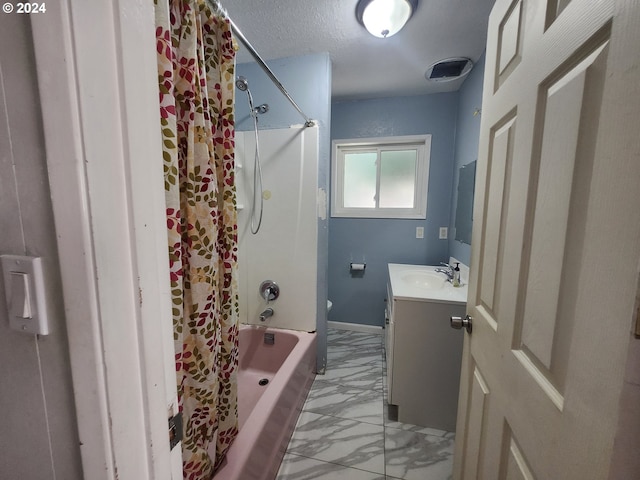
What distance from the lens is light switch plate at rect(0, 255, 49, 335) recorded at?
1.11 ft

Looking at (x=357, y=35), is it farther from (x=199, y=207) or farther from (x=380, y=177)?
(x=199, y=207)

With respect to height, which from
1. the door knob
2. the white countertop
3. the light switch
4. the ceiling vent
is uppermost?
the ceiling vent

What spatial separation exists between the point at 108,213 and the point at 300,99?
5.77ft

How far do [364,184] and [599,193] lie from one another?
240cm

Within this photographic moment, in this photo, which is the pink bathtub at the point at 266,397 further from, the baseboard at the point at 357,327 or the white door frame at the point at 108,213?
the baseboard at the point at 357,327

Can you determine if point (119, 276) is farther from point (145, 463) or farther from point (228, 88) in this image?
point (228, 88)

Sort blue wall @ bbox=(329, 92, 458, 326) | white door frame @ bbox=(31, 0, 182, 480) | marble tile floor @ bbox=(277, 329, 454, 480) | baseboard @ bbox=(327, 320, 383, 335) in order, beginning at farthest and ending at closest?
1. baseboard @ bbox=(327, 320, 383, 335)
2. blue wall @ bbox=(329, 92, 458, 326)
3. marble tile floor @ bbox=(277, 329, 454, 480)
4. white door frame @ bbox=(31, 0, 182, 480)

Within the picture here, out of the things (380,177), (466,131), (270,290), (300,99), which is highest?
(300,99)

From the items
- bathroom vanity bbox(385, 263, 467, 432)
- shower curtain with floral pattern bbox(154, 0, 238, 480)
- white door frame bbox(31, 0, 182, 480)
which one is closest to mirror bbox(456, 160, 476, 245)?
bathroom vanity bbox(385, 263, 467, 432)

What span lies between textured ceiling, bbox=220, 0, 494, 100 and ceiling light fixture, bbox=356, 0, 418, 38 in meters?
0.05

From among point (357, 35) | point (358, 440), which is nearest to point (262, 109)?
point (357, 35)

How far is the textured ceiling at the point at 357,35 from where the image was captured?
1352 mm

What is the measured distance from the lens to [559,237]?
1.51 feet

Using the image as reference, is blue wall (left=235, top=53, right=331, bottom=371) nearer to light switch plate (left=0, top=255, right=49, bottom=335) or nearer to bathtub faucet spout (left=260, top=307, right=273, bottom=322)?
bathtub faucet spout (left=260, top=307, right=273, bottom=322)
